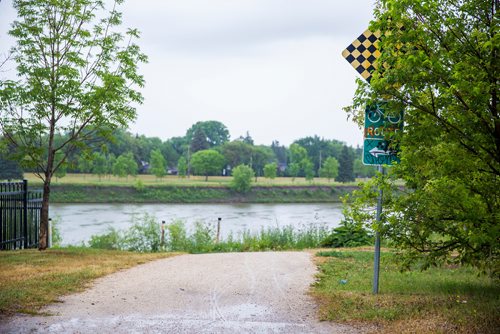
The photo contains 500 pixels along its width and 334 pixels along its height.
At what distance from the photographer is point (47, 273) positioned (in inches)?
359

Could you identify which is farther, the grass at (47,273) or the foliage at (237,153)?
the foliage at (237,153)

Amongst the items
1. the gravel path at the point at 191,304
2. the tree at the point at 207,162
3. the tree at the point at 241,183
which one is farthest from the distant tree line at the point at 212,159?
the gravel path at the point at 191,304

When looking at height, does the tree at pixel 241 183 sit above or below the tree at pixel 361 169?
below

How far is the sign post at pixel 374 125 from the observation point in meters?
6.91

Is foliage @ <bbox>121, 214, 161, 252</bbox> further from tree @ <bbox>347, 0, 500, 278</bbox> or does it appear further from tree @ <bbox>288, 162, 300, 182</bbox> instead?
tree @ <bbox>288, 162, 300, 182</bbox>

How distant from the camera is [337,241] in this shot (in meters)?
15.8

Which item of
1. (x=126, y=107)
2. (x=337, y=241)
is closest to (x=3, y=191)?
(x=126, y=107)

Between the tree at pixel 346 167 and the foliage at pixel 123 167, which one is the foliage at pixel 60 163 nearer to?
the foliage at pixel 123 167

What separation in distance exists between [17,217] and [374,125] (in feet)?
34.0

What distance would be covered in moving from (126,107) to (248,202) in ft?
172

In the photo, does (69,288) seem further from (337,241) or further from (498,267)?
(337,241)

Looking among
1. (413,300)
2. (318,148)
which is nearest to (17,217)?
(413,300)

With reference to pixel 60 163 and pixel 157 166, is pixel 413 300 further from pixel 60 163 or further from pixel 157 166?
pixel 157 166

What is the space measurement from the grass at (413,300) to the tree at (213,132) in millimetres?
110629
